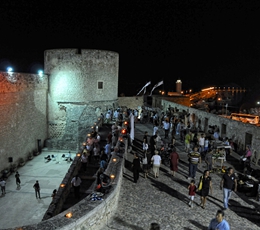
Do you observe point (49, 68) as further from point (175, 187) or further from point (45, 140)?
point (175, 187)

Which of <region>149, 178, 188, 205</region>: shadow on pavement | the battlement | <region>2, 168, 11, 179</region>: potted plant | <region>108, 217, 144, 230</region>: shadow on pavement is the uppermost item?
the battlement

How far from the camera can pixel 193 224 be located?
7.15 metres

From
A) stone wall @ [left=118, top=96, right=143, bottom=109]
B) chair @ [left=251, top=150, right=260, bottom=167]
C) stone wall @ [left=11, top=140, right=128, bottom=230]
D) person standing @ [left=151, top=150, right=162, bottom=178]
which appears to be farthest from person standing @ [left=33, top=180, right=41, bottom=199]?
stone wall @ [left=118, top=96, right=143, bottom=109]

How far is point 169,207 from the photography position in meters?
8.00

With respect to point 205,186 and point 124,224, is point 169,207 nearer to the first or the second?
point 205,186

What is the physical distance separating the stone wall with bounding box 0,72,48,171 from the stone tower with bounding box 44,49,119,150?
93 cm

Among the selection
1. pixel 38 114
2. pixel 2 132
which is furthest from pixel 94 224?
pixel 38 114

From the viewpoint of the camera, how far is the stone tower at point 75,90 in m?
23.9

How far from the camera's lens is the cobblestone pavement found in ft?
23.4

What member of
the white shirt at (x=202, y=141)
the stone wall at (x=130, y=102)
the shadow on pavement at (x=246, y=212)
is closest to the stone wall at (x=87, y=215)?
the shadow on pavement at (x=246, y=212)

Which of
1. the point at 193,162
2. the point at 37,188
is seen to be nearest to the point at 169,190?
the point at 193,162

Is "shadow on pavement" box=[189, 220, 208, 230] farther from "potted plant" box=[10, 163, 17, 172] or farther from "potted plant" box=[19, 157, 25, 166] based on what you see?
"potted plant" box=[19, 157, 25, 166]

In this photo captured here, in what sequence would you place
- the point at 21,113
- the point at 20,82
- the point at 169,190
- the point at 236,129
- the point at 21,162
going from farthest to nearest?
the point at 21,113
the point at 21,162
the point at 20,82
the point at 236,129
the point at 169,190

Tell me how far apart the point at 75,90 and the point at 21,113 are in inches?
204
